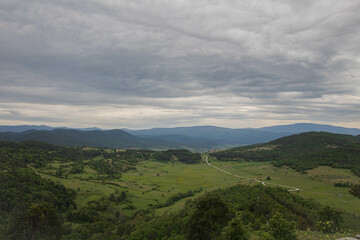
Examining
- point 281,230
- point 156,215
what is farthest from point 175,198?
point 281,230

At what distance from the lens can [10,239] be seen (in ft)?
190

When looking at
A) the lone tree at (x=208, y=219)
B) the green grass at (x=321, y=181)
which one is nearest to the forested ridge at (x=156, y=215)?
the lone tree at (x=208, y=219)

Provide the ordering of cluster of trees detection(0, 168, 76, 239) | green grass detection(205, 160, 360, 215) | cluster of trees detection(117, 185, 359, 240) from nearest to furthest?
cluster of trees detection(117, 185, 359, 240) < cluster of trees detection(0, 168, 76, 239) < green grass detection(205, 160, 360, 215)

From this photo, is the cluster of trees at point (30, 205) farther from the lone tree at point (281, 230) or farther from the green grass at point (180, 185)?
the lone tree at point (281, 230)

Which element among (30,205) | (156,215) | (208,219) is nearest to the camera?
(208,219)

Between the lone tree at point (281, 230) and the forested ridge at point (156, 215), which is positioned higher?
the lone tree at point (281, 230)

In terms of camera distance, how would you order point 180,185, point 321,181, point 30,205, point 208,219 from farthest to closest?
point 180,185 → point 321,181 → point 30,205 → point 208,219

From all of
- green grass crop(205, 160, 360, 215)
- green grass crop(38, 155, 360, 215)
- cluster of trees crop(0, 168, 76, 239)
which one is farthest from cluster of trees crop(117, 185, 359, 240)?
green grass crop(205, 160, 360, 215)

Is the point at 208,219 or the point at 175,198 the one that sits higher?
the point at 208,219

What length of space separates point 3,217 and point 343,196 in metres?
162

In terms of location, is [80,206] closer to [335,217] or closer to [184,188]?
[184,188]

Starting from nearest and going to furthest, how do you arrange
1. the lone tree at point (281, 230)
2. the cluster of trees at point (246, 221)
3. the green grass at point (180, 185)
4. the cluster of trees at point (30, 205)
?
the lone tree at point (281, 230) < the cluster of trees at point (246, 221) < the cluster of trees at point (30, 205) < the green grass at point (180, 185)

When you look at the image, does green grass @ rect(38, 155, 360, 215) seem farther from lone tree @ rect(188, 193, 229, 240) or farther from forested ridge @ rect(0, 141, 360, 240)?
lone tree @ rect(188, 193, 229, 240)

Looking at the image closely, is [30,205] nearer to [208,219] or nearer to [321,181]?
[208,219]
